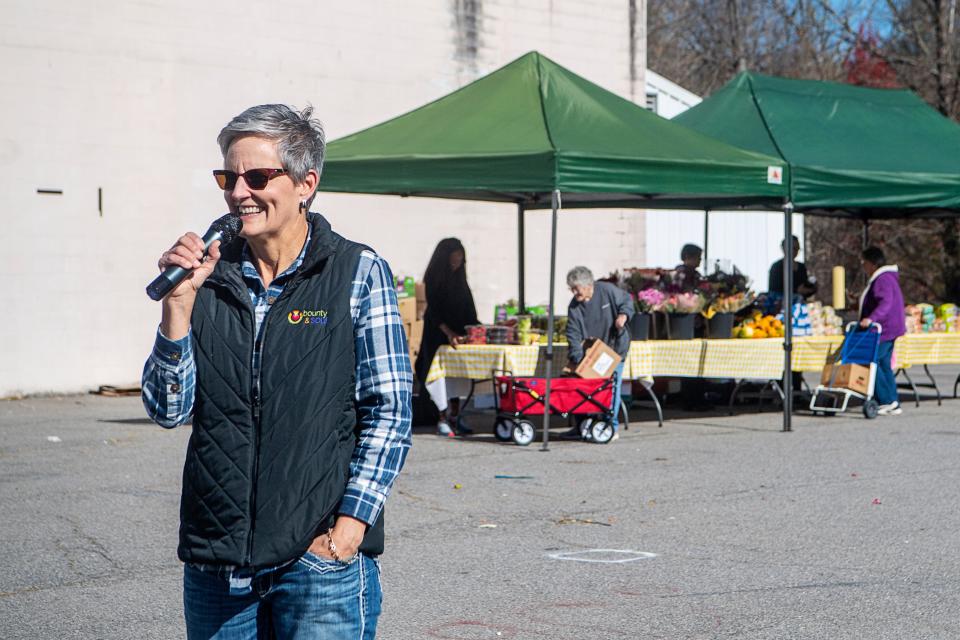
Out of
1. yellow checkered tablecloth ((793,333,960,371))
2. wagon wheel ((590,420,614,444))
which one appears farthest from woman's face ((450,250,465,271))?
yellow checkered tablecloth ((793,333,960,371))

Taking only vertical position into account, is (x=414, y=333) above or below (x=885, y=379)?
above

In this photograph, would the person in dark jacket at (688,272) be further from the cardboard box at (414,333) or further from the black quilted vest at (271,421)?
the black quilted vest at (271,421)

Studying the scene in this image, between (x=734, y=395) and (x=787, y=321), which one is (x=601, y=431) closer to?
(x=787, y=321)

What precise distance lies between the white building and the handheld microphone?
19842 mm

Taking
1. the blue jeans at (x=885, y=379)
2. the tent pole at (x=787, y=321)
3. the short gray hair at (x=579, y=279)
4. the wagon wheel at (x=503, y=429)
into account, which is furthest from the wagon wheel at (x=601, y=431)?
the blue jeans at (x=885, y=379)

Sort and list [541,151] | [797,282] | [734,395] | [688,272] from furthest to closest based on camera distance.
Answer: [797,282] → [734,395] → [688,272] → [541,151]

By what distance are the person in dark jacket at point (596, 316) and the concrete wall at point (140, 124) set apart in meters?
5.27

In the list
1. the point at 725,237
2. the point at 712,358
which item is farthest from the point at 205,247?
the point at 725,237

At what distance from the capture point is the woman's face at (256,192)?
310 centimetres

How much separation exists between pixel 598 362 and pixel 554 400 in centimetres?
53

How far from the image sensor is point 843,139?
49.5 ft

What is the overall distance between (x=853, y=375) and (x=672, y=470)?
442 centimetres

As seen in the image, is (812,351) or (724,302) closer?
(724,302)

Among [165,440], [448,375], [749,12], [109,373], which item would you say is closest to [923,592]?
[448,375]
